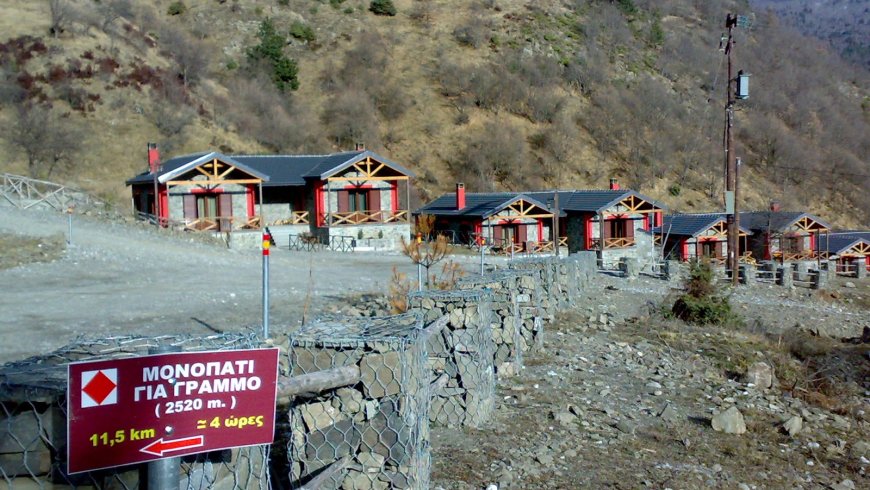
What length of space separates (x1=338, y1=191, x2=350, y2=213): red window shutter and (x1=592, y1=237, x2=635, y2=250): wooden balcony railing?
12.5 meters

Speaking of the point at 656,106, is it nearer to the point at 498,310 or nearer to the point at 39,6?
the point at 39,6

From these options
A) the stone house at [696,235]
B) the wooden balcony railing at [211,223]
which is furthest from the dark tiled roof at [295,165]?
the stone house at [696,235]

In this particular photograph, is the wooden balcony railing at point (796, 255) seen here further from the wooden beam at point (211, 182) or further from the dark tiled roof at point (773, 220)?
the wooden beam at point (211, 182)

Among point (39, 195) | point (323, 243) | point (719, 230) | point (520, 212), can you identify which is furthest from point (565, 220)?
point (39, 195)

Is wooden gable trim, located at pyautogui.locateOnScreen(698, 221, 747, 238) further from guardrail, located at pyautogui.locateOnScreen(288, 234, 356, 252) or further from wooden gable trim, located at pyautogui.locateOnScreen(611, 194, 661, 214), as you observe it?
guardrail, located at pyautogui.locateOnScreen(288, 234, 356, 252)

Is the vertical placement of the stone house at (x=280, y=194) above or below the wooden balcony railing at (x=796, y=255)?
above

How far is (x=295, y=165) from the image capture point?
135 feet

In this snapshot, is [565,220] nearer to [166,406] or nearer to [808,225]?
[808,225]

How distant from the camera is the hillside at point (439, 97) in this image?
46781mm

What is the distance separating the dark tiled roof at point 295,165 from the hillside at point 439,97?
6.17 meters

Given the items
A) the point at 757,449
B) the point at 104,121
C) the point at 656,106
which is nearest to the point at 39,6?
the point at 104,121

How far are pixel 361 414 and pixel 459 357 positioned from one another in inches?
115

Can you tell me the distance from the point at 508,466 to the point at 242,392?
4.46 meters

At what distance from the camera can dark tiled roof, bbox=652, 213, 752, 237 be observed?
4225 centimetres
